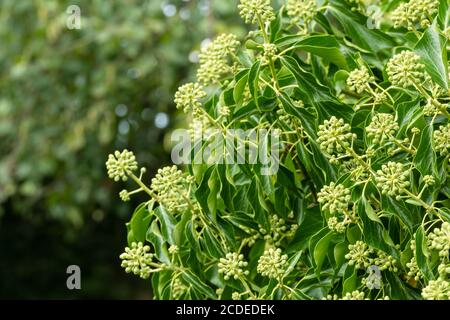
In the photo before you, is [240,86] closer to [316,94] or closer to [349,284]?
[316,94]

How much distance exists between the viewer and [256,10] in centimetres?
116

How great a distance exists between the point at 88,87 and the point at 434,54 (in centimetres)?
356

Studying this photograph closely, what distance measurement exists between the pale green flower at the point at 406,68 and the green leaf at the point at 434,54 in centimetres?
1

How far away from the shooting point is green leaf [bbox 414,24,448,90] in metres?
1.04

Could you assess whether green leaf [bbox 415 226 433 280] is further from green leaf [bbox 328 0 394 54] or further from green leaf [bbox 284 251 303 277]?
green leaf [bbox 328 0 394 54]

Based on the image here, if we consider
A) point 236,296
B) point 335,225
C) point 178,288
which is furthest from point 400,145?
point 178,288

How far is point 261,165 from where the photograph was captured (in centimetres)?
117

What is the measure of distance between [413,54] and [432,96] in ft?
0.21

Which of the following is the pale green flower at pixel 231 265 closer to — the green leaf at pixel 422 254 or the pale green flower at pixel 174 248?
the pale green flower at pixel 174 248

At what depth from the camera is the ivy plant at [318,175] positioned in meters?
1.08

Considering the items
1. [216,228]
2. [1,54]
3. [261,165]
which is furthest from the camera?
[1,54]
